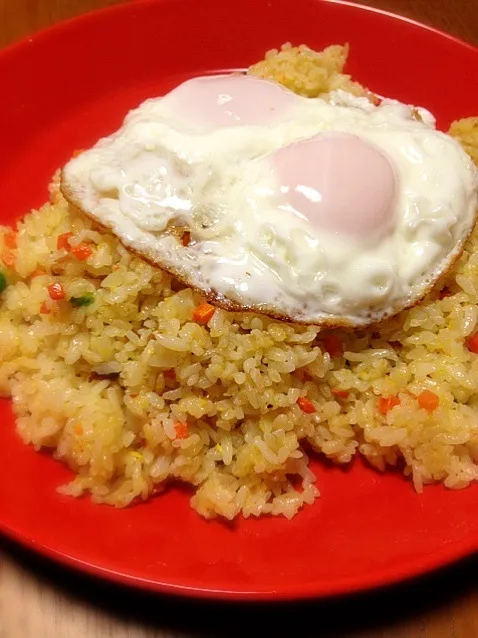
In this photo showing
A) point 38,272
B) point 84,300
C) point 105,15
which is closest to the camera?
point 84,300

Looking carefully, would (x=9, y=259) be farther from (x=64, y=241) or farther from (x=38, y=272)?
(x=64, y=241)

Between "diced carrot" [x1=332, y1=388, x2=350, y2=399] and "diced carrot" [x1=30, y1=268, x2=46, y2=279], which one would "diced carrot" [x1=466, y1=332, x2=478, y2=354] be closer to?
"diced carrot" [x1=332, y1=388, x2=350, y2=399]

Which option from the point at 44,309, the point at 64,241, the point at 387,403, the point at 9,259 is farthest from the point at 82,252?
the point at 387,403

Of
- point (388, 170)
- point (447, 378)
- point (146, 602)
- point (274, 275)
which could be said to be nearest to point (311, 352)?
point (274, 275)

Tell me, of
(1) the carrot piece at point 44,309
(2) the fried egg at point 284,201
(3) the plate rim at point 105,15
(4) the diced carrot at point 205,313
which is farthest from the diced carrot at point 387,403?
(3) the plate rim at point 105,15

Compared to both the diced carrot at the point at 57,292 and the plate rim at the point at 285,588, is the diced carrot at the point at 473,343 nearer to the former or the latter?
the plate rim at the point at 285,588

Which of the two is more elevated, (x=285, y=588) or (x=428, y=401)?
(x=428, y=401)

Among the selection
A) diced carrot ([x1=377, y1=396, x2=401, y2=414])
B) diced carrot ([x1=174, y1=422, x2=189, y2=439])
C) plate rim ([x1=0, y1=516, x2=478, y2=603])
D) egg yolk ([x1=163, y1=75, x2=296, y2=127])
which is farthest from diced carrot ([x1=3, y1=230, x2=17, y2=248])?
diced carrot ([x1=377, y1=396, x2=401, y2=414])
